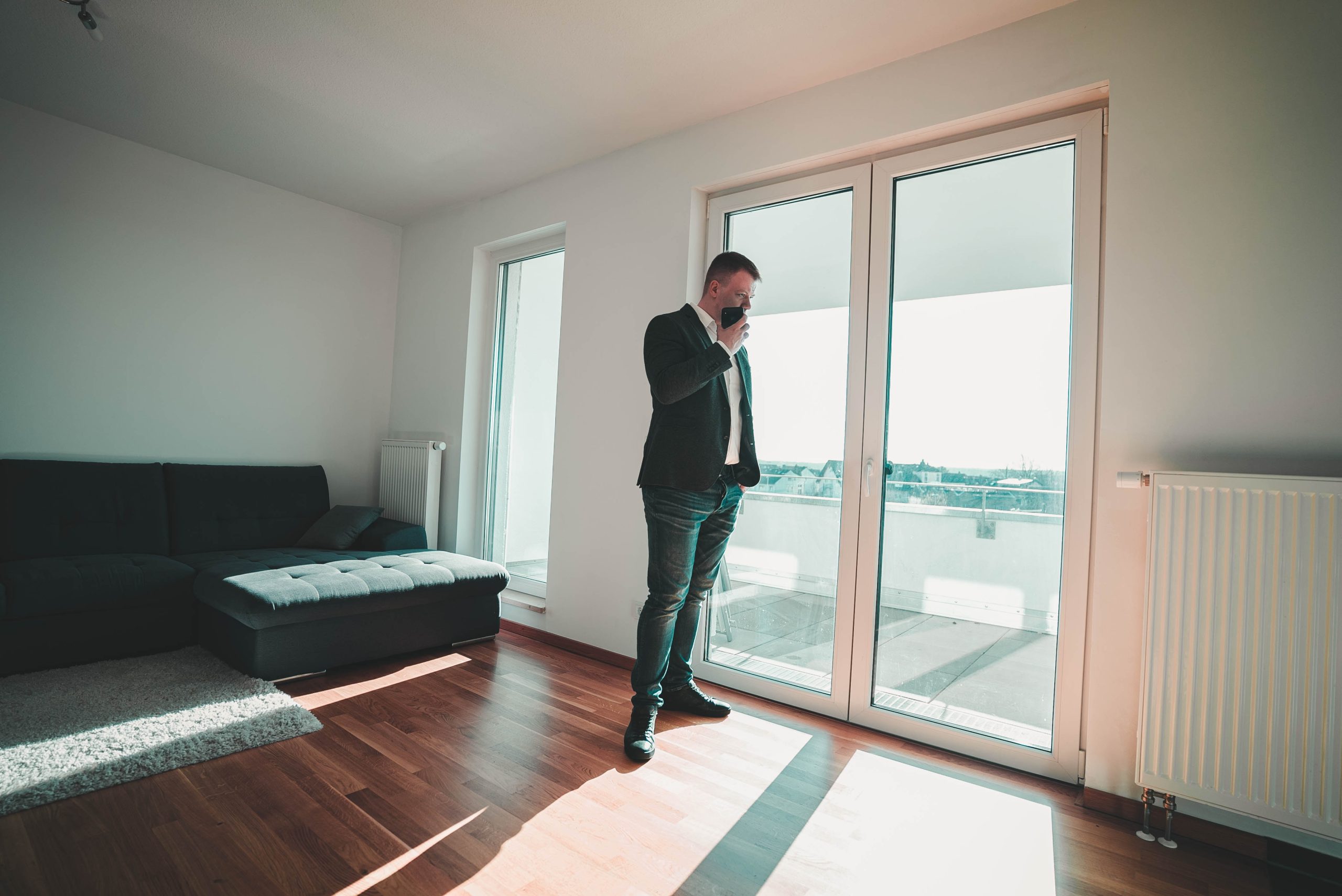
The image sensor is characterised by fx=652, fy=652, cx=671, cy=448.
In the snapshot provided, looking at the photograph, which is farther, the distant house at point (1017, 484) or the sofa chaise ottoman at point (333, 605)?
the sofa chaise ottoman at point (333, 605)

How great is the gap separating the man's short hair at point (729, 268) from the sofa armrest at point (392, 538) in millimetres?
2482

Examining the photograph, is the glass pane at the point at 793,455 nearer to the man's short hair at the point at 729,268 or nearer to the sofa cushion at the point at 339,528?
the man's short hair at the point at 729,268

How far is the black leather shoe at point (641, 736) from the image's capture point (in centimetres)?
218

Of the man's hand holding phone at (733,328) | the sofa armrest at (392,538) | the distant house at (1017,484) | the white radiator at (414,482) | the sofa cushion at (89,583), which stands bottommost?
the sofa cushion at (89,583)

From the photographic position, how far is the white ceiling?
244 centimetres

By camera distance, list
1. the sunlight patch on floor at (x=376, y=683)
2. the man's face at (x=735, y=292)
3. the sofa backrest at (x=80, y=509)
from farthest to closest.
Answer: the sofa backrest at (x=80, y=509)
the sunlight patch on floor at (x=376, y=683)
the man's face at (x=735, y=292)

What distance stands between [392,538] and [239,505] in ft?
3.08

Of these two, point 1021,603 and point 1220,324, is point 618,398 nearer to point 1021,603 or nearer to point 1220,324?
point 1021,603

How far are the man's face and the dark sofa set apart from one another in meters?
1.96

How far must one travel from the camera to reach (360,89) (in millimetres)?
3041

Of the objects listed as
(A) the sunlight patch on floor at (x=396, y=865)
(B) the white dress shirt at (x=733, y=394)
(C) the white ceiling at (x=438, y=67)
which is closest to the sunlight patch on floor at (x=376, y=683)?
(A) the sunlight patch on floor at (x=396, y=865)

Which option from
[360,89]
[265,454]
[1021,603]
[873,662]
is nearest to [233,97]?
[360,89]

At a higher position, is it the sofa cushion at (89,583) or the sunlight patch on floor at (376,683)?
the sofa cushion at (89,583)

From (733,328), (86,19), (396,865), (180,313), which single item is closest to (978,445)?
(733,328)
